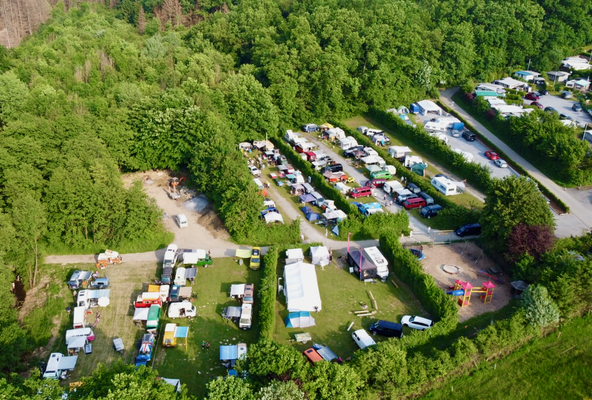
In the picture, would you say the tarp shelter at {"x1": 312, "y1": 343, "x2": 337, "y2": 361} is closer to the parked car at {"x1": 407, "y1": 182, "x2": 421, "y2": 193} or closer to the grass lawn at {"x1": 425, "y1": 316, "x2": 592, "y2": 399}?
the grass lawn at {"x1": 425, "y1": 316, "x2": 592, "y2": 399}

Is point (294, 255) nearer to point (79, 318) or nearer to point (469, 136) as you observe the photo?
point (79, 318)

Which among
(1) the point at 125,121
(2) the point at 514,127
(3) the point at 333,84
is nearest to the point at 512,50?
(2) the point at 514,127

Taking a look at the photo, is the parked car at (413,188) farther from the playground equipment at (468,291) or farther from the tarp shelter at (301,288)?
the tarp shelter at (301,288)

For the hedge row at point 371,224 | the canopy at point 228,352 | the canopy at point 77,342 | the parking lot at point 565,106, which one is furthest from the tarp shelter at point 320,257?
the parking lot at point 565,106

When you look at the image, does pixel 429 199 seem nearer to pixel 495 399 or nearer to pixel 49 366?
pixel 495 399

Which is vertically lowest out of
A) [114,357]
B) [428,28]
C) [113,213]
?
[114,357]

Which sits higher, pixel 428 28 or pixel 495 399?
pixel 428 28

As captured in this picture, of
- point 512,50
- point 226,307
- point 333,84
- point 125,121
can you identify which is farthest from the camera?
point 512,50

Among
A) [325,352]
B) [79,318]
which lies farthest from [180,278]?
[325,352]
